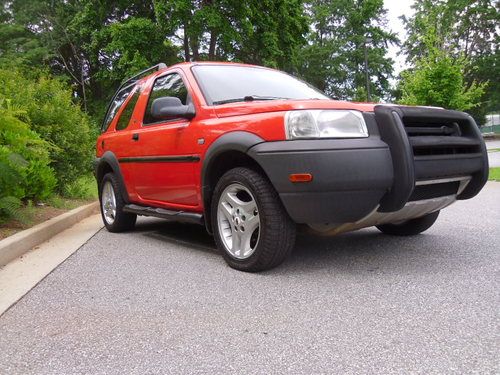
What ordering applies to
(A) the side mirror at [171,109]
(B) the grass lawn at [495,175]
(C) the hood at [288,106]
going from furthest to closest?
(B) the grass lawn at [495,175] → (A) the side mirror at [171,109] → (C) the hood at [288,106]

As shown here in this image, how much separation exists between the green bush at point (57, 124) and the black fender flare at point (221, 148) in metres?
4.54

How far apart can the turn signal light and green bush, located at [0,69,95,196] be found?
5581mm

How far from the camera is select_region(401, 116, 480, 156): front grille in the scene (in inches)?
139

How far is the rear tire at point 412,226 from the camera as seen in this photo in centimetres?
471

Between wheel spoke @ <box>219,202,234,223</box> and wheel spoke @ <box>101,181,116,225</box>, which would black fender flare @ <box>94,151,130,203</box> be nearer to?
wheel spoke @ <box>101,181,116,225</box>

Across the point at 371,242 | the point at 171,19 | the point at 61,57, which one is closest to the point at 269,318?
the point at 371,242

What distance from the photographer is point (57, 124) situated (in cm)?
874

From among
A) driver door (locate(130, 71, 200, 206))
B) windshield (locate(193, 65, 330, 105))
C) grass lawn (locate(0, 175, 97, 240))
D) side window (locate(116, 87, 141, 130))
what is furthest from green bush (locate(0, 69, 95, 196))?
windshield (locate(193, 65, 330, 105))

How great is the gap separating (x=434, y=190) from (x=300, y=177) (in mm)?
1205

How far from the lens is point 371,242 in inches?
184

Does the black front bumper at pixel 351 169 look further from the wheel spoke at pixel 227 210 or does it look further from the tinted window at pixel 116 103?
the tinted window at pixel 116 103

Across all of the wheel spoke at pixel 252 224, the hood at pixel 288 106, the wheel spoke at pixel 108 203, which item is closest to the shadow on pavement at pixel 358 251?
the wheel spoke at pixel 252 224

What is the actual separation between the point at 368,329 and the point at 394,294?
60 centimetres

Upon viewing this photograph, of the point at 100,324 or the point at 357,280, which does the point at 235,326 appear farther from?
the point at 357,280
